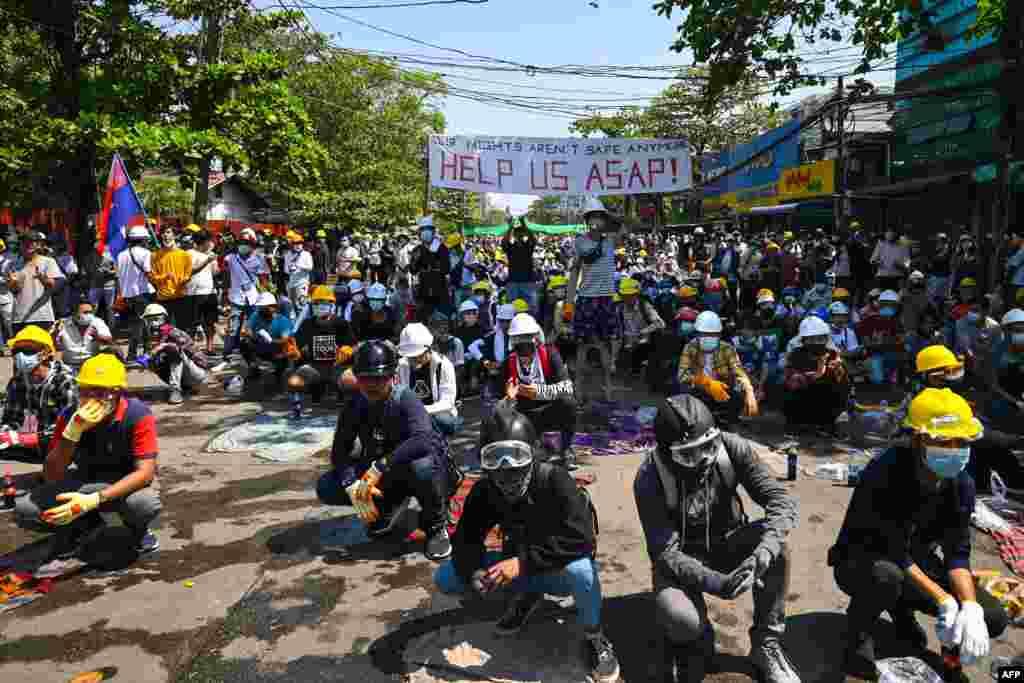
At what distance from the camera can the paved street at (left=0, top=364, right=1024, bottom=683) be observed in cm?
343

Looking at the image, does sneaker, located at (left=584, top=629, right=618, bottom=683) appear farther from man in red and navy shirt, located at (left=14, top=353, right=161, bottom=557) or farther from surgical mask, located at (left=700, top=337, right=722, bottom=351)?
surgical mask, located at (left=700, top=337, right=722, bottom=351)

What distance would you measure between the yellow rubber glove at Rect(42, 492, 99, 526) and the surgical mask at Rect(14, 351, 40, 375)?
165cm

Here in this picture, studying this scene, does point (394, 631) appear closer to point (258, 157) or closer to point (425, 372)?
point (425, 372)

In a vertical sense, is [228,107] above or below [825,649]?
above

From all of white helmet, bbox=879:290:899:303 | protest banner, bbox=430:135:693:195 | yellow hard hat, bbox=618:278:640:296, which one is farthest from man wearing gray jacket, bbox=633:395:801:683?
protest banner, bbox=430:135:693:195

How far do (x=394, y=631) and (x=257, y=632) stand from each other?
73cm

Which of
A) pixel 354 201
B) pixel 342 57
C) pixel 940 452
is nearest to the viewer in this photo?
pixel 940 452

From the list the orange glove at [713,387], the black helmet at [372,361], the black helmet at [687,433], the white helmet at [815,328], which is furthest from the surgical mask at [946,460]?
the white helmet at [815,328]

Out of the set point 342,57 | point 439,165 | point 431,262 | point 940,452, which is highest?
point 342,57

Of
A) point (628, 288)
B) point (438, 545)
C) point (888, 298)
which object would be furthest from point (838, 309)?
point (438, 545)

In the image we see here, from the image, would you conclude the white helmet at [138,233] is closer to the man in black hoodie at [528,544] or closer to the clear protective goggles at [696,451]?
the man in black hoodie at [528,544]

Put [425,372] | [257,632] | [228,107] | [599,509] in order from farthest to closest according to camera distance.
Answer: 1. [228,107]
2. [425,372]
3. [599,509]
4. [257,632]

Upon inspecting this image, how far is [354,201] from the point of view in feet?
79.8

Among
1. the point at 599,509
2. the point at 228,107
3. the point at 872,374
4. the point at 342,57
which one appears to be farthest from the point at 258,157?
the point at 342,57
